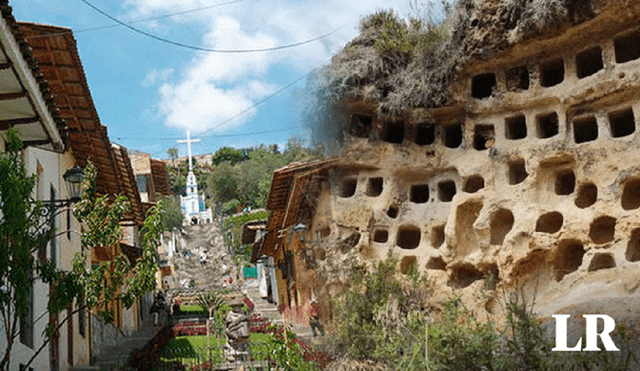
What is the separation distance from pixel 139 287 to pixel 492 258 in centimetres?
1503

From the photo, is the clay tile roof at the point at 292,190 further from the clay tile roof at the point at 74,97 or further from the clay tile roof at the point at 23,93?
the clay tile roof at the point at 23,93

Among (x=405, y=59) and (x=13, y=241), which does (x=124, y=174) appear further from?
(x=13, y=241)

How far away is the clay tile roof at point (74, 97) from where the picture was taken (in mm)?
16359

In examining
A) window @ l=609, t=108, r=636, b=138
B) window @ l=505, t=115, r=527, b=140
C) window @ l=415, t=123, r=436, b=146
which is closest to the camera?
window @ l=609, t=108, r=636, b=138

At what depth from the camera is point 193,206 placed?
329 feet

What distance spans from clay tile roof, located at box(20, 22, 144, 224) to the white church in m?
67.4

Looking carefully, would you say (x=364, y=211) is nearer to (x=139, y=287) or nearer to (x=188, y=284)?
(x=139, y=287)

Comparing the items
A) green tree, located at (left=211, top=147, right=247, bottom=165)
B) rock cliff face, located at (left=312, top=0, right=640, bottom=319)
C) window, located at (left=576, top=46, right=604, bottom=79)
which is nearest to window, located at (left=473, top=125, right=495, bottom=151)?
rock cliff face, located at (left=312, top=0, right=640, bottom=319)

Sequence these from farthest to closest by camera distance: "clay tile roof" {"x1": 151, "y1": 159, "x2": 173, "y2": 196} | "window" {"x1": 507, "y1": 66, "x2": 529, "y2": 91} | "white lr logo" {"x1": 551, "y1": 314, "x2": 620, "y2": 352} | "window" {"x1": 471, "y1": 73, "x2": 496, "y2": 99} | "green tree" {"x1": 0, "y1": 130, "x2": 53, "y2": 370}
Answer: "clay tile roof" {"x1": 151, "y1": 159, "x2": 173, "y2": 196}, "window" {"x1": 471, "y1": 73, "x2": 496, "y2": 99}, "window" {"x1": 507, "y1": 66, "x2": 529, "y2": 91}, "white lr logo" {"x1": 551, "y1": 314, "x2": 620, "y2": 352}, "green tree" {"x1": 0, "y1": 130, "x2": 53, "y2": 370}

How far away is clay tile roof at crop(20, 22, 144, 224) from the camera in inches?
644

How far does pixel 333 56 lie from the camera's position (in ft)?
93.9

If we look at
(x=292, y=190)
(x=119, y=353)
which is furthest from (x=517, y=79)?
(x=119, y=353)

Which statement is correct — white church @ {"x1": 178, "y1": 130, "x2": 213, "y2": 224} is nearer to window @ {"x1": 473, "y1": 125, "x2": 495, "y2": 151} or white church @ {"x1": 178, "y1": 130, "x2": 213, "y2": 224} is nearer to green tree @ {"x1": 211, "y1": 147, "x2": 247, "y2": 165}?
green tree @ {"x1": 211, "y1": 147, "x2": 247, "y2": 165}

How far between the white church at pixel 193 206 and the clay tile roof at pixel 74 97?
2652 inches
